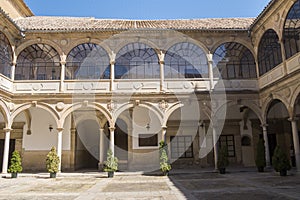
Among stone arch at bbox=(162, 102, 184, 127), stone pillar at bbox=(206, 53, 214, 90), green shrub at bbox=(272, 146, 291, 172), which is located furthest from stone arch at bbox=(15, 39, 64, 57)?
green shrub at bbox=(272, 146, 291, 172)

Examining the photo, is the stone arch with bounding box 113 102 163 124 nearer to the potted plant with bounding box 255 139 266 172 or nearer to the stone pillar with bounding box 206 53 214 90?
the stone pillar with bounding box 206 53 214 90

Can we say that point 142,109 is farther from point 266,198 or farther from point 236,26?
point 266,198

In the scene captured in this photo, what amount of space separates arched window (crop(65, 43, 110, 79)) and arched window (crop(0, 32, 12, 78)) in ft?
9.62

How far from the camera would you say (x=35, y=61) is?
1582 cm

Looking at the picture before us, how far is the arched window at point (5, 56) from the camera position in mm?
13662

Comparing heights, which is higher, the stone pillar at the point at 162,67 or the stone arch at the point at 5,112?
the stone pillar at the point at 162,67

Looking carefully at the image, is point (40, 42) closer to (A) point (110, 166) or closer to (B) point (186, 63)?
(A) point (110, 166)

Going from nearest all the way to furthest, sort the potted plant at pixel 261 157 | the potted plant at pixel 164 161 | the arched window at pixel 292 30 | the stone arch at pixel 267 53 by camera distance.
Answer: the arched window at pixel 292 30
the potted plant at pixel 164 161
the potted plant at pixel 261 157
the stone arch at pixel 267 53

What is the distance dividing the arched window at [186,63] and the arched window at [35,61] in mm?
6320

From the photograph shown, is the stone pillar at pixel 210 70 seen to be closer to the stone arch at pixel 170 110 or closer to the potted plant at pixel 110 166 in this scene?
the stone arch at pixel 170 110

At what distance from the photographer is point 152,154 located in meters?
15.9

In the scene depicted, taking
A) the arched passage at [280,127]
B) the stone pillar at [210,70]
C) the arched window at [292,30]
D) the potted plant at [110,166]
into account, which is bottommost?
the potted plant at [110,166]

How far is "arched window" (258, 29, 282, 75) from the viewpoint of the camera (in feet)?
44.7

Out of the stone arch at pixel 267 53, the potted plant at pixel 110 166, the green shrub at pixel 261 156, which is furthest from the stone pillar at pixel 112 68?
the green shrub at pixel 261 156
